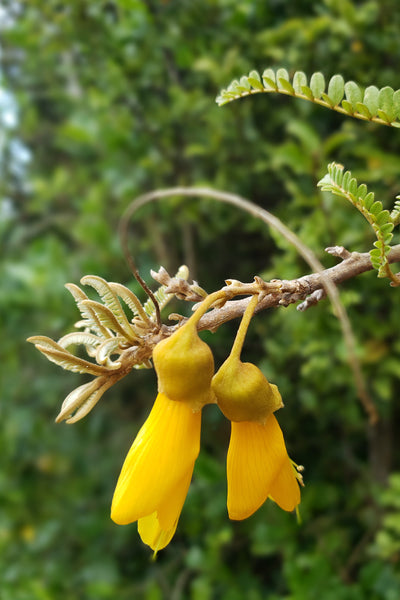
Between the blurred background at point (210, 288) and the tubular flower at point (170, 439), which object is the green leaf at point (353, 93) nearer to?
the tubular flower at point (170, 439)

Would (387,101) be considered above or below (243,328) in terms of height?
above

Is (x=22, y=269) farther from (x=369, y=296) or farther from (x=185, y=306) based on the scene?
(x=369, y=296)

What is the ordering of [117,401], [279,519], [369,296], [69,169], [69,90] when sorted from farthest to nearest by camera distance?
[69,169], [69,90], [117,401], [279,519], [369,296]

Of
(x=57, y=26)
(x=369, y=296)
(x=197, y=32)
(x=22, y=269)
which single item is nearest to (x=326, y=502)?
(x=369, y=296)

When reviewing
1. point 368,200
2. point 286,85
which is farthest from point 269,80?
point 368,200

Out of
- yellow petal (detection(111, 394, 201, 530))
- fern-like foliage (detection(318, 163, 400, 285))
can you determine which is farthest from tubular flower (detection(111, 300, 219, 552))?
fern-like foliage (detection(318, 163, 400, 285))

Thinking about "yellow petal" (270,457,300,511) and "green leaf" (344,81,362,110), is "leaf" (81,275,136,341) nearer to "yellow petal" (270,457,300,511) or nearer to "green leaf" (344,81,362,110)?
"yellow petal" (270,457,300,511)

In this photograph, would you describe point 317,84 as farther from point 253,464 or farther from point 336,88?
point 253,464

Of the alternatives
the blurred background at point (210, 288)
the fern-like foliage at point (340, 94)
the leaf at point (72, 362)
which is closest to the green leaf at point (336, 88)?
the fern-like foliage at point (340, 94)
